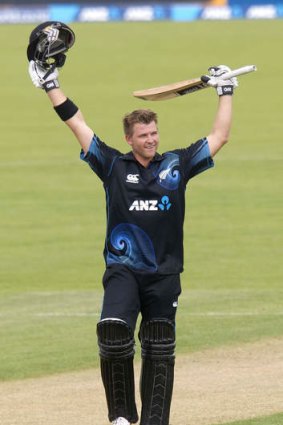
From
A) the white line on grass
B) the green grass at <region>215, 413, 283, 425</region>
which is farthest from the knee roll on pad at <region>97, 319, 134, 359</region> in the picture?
the white line on grass

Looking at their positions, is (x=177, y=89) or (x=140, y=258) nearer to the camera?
(x=140, y=258)

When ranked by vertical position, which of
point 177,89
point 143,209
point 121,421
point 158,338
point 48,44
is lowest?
point 121,421

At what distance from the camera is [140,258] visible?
8953mm

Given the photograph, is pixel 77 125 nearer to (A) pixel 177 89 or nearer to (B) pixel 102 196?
(A) pixel 177 89

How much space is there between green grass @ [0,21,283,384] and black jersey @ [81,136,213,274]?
3624 millimetres

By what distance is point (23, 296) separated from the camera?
17.2 m

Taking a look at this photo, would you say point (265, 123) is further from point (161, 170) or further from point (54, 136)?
point (161, 170)

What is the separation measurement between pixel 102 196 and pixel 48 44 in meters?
17.0

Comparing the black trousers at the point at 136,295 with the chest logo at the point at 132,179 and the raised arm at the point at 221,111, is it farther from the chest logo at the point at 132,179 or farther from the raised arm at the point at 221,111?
the raised arm at the point at 221,111

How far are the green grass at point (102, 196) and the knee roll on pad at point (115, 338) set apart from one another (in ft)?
11.3

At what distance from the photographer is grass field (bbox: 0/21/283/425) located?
14.5 m

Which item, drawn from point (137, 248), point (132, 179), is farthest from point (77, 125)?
point (137, 248)

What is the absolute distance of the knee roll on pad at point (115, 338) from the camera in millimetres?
8830

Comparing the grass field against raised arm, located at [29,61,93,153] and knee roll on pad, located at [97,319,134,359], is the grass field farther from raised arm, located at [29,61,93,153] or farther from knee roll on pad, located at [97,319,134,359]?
raised arm, located at [29,61,93,153]
